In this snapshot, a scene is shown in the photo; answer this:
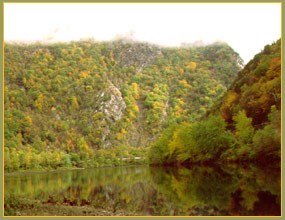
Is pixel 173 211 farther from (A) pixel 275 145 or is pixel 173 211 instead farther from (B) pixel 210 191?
(A) pixel 275 145

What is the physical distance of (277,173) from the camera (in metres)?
30.8

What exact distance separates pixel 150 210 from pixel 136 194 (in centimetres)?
715

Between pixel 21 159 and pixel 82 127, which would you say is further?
pixel 82 127

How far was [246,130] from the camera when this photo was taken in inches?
1905

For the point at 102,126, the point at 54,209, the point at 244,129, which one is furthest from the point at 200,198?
the point at 102,126

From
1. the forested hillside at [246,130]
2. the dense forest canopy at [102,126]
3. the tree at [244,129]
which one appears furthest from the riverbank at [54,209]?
the tree at [244,129]

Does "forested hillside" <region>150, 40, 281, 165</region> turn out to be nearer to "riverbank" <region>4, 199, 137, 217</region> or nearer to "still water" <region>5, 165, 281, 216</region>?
"still water" <region>5, 165, 281, 216</region>

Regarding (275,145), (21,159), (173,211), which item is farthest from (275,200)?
(21,159)

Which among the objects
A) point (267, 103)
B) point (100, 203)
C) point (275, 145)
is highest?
point (267, 103)

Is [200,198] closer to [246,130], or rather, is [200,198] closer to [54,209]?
[54,209]

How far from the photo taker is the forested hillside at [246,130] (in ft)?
133

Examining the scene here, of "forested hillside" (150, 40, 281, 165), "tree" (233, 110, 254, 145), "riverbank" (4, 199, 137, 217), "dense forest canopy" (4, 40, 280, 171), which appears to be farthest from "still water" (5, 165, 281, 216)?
"tree" (233, 110, 254, 145)

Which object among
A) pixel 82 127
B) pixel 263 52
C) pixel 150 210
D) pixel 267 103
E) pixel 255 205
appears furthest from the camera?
pixel 82 127

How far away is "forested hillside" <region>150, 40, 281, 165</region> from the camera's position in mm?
40438
